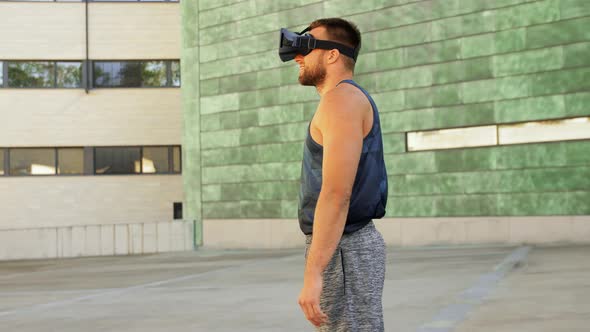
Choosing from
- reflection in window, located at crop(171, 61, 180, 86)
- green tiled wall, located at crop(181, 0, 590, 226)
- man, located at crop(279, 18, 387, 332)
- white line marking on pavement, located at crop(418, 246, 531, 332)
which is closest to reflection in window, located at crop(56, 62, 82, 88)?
reflection in window, located at crop(171, 61, 180, 86)

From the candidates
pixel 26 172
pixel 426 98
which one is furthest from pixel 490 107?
pixel 26 172

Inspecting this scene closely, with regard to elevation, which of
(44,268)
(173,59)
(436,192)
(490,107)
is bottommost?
(44,268)

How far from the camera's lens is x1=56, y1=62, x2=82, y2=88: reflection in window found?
33.0m

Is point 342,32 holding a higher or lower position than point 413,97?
lower

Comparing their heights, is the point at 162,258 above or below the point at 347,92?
below

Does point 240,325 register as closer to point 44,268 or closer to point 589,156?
point 589,156

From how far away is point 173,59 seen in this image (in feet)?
109

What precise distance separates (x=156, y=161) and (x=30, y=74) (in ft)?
19.6

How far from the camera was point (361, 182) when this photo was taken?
304 centimetres

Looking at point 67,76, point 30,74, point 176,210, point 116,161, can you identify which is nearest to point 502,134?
point 176,210

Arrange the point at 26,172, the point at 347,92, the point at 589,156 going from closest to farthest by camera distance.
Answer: the point at 347,92 → the point at 589,156 → the point at 26,172

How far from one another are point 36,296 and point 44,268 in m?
9.17

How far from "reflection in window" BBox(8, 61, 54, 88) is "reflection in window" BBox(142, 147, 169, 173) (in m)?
4.72

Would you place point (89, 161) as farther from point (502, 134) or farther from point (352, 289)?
point (352, 289)
